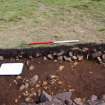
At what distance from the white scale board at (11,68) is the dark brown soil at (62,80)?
6 cm

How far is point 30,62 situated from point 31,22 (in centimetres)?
102

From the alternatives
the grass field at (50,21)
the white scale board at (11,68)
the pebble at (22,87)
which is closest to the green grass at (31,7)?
the grass field at (50,21)

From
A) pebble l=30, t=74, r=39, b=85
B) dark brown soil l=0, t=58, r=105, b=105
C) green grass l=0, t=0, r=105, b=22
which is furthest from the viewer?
green grass l=0, t=0, r=105, b=22

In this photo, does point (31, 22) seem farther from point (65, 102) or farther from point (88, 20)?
point (65, 102)

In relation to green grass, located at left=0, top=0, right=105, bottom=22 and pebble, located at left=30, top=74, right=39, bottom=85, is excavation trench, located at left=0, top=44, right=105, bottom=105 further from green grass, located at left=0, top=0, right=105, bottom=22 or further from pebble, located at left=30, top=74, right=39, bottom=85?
green grass, located at left=0, top=0, right=105, bottom=22

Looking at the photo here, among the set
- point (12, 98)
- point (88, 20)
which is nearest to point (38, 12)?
point (88, 20)

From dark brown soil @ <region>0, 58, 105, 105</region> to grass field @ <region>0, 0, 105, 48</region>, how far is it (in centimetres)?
48

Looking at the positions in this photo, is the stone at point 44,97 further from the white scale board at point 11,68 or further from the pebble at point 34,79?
the white scale board at point 11,68

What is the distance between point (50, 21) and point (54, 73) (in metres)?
1.26

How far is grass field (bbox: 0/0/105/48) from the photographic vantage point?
5570 millimetres

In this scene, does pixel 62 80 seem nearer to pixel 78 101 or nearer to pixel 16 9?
pixel 78 101

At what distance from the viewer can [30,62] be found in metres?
5.16

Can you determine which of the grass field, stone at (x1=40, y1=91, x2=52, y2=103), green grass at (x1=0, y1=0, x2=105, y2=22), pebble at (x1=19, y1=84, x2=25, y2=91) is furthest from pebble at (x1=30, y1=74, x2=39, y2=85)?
green grass at (x1=0, y1=0, x2=105, y2=22)

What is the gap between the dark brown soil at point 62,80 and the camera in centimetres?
468
